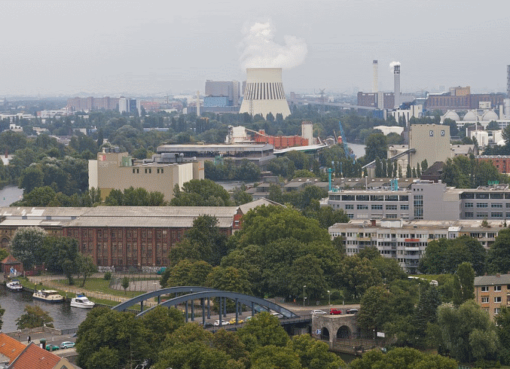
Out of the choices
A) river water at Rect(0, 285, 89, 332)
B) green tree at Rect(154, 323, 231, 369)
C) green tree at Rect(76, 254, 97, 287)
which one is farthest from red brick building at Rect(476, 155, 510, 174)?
green tree at Rect(154, 323, 231, 369)

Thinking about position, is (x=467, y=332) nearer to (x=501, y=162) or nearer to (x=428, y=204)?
(x=428, y=204)

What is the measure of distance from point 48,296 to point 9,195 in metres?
31.3

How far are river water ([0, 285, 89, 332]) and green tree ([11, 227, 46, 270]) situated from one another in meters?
2.81

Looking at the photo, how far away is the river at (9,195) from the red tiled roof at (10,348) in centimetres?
3506

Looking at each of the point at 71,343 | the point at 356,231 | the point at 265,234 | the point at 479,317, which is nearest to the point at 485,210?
the point at 356,231

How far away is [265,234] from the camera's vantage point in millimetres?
39781

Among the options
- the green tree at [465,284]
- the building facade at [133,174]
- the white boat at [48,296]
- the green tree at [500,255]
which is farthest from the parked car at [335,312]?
the building facade at [133,174]

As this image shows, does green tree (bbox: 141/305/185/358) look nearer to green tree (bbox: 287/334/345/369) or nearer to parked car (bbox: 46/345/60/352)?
parked car (bbox: 46/345/60/352)

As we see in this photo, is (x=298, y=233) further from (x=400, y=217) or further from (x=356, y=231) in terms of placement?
(x=400, y=217)

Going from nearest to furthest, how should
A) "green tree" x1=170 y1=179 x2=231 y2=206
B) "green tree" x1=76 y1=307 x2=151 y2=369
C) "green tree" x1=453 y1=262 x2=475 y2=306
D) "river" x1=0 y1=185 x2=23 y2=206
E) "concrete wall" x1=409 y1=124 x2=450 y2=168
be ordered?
"green tree" x1=76 y1=307 x2=151 y2=369, "green tree" x1=453 y1=262 x2=475 y2=306, "green tree" x1=170 y1=179 x2=231 y2=206, "river" x1=0 y1=185 x2=23 y2=206, "concrete wall" x1=409 y1=124 x2=450 y2=168

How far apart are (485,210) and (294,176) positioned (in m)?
25.4

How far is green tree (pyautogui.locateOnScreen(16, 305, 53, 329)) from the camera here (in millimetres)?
32406

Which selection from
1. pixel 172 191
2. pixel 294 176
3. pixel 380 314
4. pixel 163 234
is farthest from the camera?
pixel 294 176

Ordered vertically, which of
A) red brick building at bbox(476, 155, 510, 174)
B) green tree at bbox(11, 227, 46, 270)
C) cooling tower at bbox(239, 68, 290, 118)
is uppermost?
cooling tower at bbox(239, 68, 290, 118)
